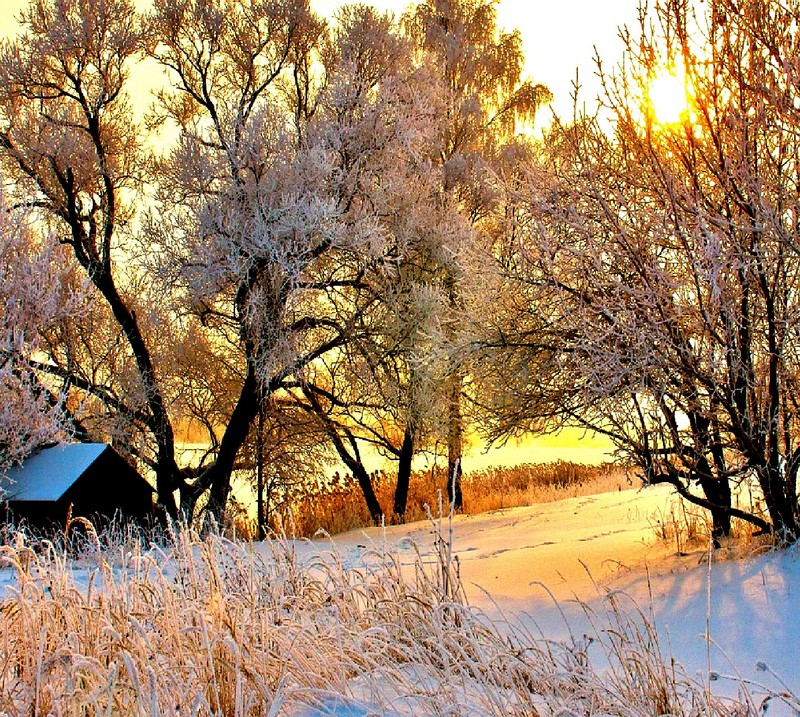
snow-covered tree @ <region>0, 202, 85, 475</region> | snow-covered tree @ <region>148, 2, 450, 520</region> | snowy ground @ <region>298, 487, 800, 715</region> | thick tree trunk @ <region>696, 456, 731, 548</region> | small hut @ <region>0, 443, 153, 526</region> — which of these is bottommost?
snowy ground @ <region>298, 487, 800, 715</region>

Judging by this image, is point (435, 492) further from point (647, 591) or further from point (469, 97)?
point (647, 591)

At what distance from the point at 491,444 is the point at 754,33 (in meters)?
4.57

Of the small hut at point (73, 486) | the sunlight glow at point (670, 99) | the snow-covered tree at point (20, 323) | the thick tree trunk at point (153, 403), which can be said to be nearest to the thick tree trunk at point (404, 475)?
the thick tree trunk at point (153, 403)

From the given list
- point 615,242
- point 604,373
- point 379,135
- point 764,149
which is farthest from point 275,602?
point 379,135

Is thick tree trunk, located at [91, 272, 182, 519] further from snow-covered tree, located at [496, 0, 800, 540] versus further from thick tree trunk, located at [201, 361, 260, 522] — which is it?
snow-covered tree, located at [496, 0, 800, 540]

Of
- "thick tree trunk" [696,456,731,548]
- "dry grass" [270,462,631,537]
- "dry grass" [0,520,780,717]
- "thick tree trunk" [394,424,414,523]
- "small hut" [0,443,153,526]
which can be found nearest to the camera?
"dry grass" [0,520,780,717]

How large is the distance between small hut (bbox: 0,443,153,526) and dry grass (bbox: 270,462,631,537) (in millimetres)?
2785

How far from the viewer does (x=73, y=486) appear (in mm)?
11297

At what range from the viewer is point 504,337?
8500 mm

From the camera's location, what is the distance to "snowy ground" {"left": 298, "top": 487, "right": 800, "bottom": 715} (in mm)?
5344

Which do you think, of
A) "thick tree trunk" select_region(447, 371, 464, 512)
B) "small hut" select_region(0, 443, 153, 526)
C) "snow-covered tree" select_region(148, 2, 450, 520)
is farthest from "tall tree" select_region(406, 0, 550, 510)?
"small hut" select_region(0, 443, 153, 526)

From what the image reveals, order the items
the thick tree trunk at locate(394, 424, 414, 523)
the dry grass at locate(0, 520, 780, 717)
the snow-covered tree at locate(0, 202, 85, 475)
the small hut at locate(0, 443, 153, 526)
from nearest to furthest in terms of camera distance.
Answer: the dry grass at locate(0, 520, 780, 717) < the snow-covered tree at locate(0, 202, 85, 475) < the small hut at locate(0, 443, 153, 526) < the thick tree trunk at locate(394, 424, 414, 523)

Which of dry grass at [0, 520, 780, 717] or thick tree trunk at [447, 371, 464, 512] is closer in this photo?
dry grass at [0, 520, 780, 717]

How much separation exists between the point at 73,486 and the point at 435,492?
7637 millimetres
